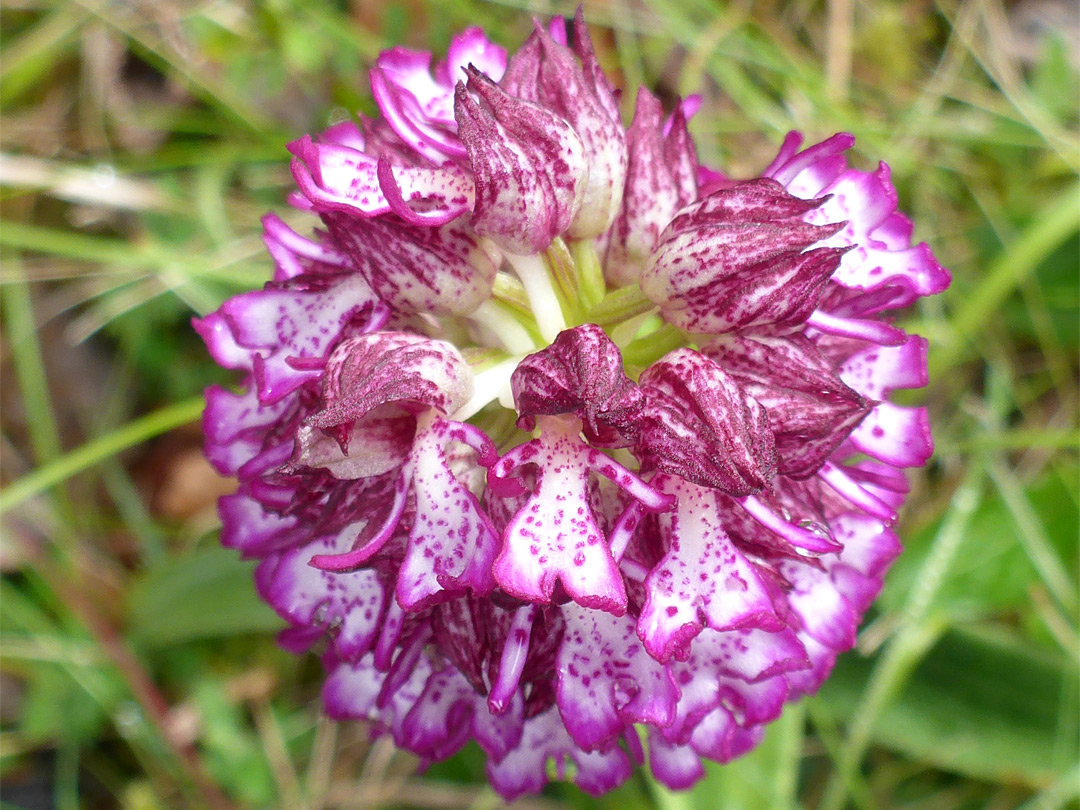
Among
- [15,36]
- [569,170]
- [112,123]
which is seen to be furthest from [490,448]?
[15,36]

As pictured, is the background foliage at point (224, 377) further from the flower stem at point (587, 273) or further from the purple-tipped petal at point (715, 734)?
the flower stem at point (587, 273)

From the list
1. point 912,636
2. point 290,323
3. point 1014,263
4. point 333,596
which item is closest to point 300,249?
point 290,323

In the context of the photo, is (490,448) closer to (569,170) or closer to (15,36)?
(569,170)

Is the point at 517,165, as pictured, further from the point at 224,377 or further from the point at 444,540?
the point at 224,377

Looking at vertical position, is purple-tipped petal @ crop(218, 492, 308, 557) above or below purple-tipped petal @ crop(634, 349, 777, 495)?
below

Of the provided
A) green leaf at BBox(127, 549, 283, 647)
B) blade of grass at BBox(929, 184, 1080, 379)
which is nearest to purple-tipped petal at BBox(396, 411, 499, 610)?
green leaf at BBox(127, 549, 283, 647)

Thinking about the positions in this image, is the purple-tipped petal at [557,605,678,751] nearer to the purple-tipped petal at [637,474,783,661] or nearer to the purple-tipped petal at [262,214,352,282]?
the purple-tipped petal at [637,474,783,661]

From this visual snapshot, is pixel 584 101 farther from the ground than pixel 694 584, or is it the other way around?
pixel 584 101
